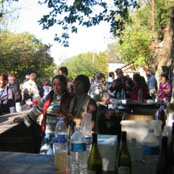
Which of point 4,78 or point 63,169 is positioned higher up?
point 4,78

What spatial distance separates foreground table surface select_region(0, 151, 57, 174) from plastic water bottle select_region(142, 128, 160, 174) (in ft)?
2.40

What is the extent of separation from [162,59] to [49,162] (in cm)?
1865

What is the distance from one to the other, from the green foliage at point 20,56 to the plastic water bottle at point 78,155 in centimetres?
2199

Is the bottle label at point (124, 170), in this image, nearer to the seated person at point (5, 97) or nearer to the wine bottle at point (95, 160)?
the wine bottle at point (95, 160)

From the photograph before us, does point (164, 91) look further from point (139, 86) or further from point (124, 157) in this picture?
point (124, 157)

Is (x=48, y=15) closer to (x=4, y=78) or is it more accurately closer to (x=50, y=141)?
(x=4, y=78)

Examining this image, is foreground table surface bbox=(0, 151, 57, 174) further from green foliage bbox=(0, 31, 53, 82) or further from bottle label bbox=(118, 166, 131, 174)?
green foliage bbox=(0, 31, 53, 82)

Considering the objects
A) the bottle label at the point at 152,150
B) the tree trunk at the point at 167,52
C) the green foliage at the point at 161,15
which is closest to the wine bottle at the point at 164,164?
the bottle label at the point at 152,150

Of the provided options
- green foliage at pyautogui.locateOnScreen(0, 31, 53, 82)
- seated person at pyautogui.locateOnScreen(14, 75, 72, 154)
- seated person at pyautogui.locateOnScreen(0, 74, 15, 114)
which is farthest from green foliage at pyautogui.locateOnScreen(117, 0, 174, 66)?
seated person at pyautogui.locateOnScreen(14, 75, 72, 154)

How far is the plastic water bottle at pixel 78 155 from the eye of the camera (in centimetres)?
216

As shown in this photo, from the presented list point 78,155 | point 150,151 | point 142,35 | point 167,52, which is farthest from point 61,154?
point 142,35

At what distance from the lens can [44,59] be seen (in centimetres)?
3153

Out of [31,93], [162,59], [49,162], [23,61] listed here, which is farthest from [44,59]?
[49,162]

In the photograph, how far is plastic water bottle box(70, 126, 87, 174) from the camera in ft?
7.08
